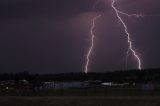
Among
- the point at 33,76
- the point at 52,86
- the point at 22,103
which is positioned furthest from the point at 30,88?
the point at 33,76

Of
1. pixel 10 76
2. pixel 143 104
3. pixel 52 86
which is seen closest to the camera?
pixel 143 104

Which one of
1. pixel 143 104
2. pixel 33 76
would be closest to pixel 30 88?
pixel 143 104

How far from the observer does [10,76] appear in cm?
12244

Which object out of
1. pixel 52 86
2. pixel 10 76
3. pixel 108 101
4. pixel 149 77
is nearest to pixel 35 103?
pixel 108 101

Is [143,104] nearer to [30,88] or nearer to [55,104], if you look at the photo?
[55,104]

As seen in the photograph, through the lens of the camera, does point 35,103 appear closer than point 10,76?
Yes

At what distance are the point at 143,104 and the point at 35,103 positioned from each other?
8556 mm

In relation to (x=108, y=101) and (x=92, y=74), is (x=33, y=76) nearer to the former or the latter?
(x=92, y=74)

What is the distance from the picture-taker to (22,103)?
38344mm

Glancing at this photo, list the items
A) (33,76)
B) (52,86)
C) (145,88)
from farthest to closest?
1. (33,76)
2. (52,86)
3. (145,88)

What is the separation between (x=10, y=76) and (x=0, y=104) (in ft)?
280

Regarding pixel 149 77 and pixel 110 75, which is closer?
pixel 149 77

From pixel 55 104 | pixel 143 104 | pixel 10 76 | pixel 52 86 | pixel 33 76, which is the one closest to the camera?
pixel 143 104

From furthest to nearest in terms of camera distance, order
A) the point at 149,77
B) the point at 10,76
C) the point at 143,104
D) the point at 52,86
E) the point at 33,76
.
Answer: the point at 10,76 < the point at 33,76 < the point at 149,77 < the point at 52,86 < the point at 143,104
